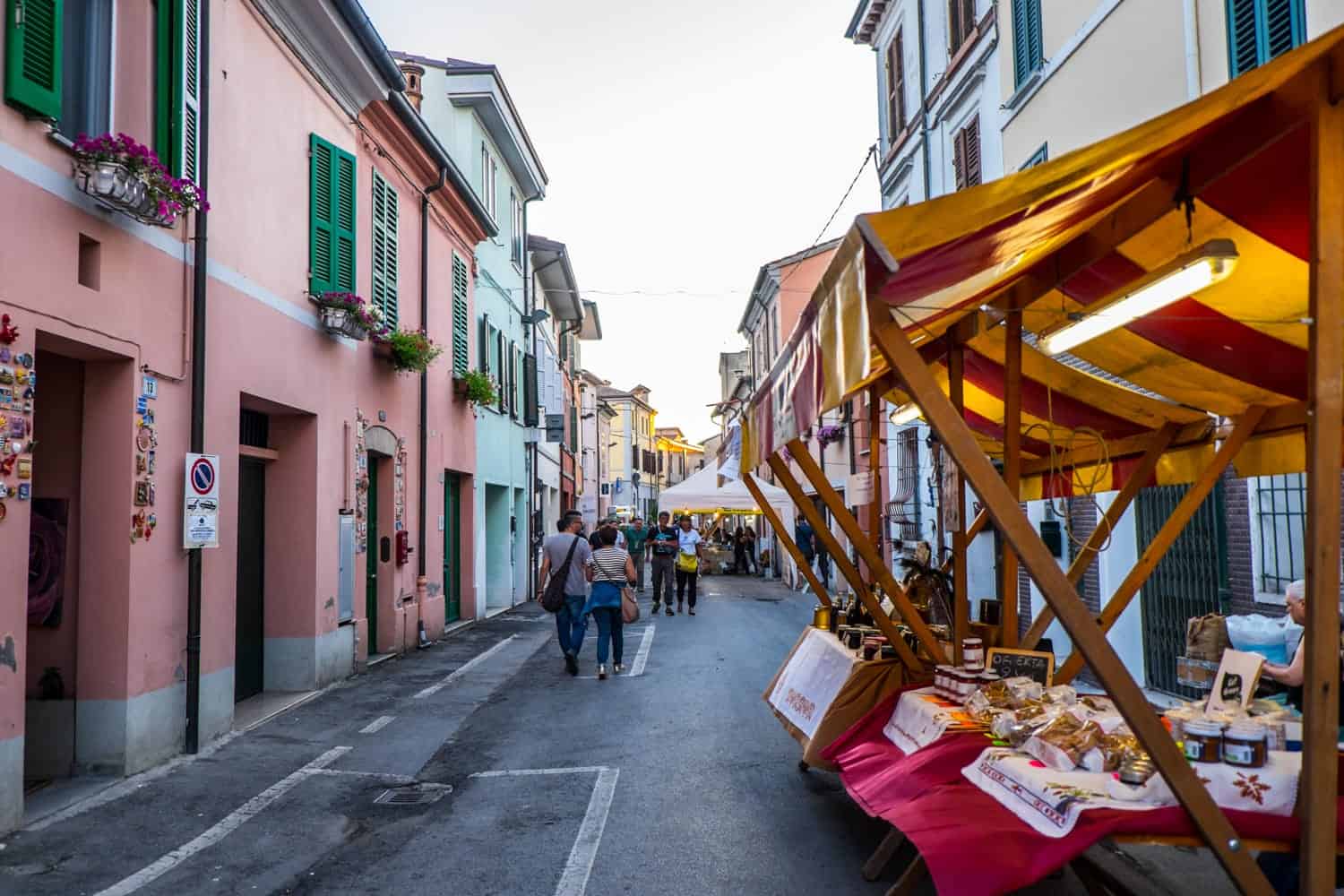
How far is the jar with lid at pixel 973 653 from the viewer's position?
197 inches

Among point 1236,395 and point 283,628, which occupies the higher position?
point 1236,395

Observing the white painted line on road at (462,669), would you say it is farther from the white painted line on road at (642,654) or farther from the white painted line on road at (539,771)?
the white painted line on road at (539,771)

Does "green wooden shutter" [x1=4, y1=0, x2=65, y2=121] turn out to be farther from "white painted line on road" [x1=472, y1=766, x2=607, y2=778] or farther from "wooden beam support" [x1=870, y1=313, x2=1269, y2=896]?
"wooden beam support" [x1=870, y1=313, x2=1269, y2=896]

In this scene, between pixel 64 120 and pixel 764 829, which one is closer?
pixel 764 829

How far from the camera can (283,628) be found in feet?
32.5

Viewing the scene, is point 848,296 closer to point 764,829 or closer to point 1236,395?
point 1236,395

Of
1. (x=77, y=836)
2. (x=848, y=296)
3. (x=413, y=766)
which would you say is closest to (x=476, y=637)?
(x=413, y=766)

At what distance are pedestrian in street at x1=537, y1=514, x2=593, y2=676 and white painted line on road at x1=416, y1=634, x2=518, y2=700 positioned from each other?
122cm

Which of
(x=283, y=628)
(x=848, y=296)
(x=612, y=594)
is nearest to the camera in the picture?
(x=848, y=296)

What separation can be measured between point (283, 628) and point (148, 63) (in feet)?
17.2

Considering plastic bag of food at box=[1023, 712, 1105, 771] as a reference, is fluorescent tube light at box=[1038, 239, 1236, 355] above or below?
above

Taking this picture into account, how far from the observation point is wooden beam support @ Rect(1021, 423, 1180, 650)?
18.2 ft

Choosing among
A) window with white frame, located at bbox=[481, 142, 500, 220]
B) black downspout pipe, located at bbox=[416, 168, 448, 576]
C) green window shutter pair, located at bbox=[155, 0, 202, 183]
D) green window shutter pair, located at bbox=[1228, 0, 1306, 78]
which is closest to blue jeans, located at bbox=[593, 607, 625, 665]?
black downspout pipe, located at bbox=[416, 168, 448, 576]

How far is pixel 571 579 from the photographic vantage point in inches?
436
